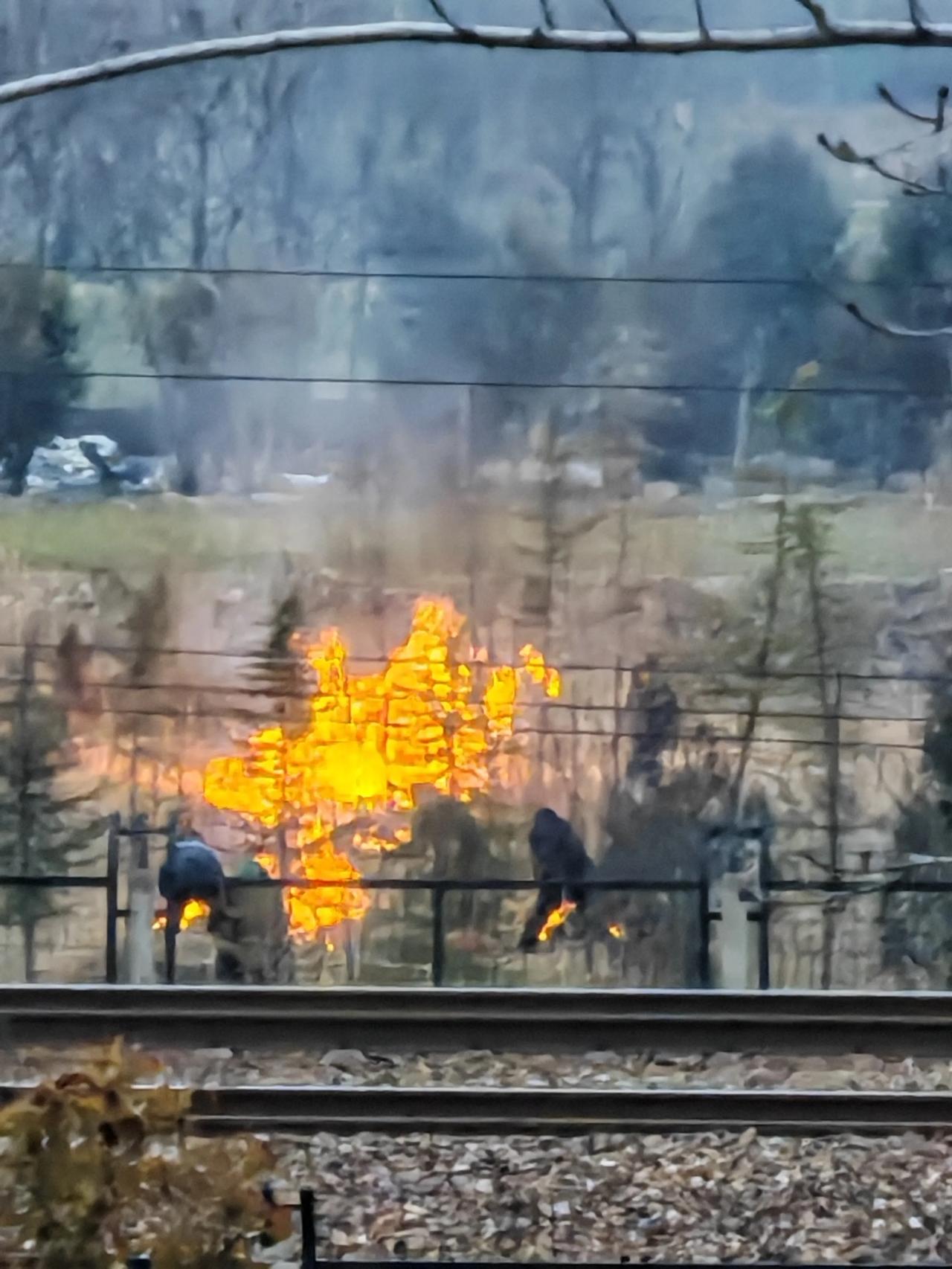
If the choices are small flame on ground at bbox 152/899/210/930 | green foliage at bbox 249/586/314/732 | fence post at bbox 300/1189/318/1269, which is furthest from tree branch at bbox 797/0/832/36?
small flame on ground at bbox 152/899/210/930

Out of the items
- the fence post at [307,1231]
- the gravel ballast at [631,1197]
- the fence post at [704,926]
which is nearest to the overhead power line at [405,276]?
the fence post at [704,926]

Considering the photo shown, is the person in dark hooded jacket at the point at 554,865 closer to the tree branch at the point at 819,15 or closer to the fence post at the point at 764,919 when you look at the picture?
the fence post at the point at 764,919

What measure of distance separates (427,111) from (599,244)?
82 centimetres

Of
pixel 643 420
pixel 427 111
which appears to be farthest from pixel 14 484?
pixel 643 420

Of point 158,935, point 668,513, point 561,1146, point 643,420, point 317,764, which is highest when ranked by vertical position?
point 643,420

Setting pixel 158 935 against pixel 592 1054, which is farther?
pixel 158 935

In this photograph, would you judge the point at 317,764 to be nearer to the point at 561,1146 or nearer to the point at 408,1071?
the point at 408,1071

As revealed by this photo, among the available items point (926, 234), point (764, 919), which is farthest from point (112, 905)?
point (926, 234)

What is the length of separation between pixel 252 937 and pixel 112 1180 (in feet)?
8.27

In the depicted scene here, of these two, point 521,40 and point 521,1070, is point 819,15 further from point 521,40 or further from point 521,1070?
point 521,1070

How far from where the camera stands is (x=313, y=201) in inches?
178

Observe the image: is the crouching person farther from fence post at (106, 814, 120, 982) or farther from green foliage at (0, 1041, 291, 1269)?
green foliage at (0, 1041, 291, 1269)

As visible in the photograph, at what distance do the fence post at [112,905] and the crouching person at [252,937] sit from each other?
1.09 feet

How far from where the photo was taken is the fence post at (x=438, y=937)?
4.26 metres
